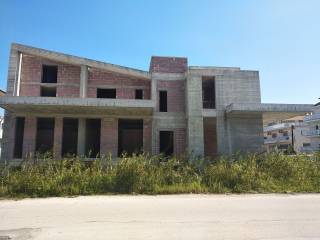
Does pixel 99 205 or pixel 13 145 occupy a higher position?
pixel 13 145

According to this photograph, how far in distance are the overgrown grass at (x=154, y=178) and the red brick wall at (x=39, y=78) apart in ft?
23.8

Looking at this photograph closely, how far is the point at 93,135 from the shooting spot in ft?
58.1

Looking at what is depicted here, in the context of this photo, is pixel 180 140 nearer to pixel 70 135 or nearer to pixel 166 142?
pixel 166 142

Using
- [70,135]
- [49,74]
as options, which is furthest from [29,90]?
[70,135]

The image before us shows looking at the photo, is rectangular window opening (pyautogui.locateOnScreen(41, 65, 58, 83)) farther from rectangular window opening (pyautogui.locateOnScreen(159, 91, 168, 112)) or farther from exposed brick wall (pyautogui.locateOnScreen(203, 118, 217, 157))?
exposed brick wall (pyautogui.locateOnScreen(203, 118, 217, 157))

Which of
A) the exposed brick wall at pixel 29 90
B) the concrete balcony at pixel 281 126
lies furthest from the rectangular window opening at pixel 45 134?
the concrete balcony at pixel 281 126

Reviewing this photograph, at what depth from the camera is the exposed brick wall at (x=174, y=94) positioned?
1757cm

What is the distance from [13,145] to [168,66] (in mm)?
10787

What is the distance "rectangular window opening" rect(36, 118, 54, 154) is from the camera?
672 inches

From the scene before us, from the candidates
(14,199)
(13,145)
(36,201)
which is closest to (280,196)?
(36,201)

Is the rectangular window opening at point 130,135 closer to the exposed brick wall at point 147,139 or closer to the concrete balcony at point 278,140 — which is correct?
the exposed brick wall at point 147,139

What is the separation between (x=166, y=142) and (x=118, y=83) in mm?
5045

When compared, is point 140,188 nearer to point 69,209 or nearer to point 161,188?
point 161,188

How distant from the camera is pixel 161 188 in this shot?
32.2 feet
